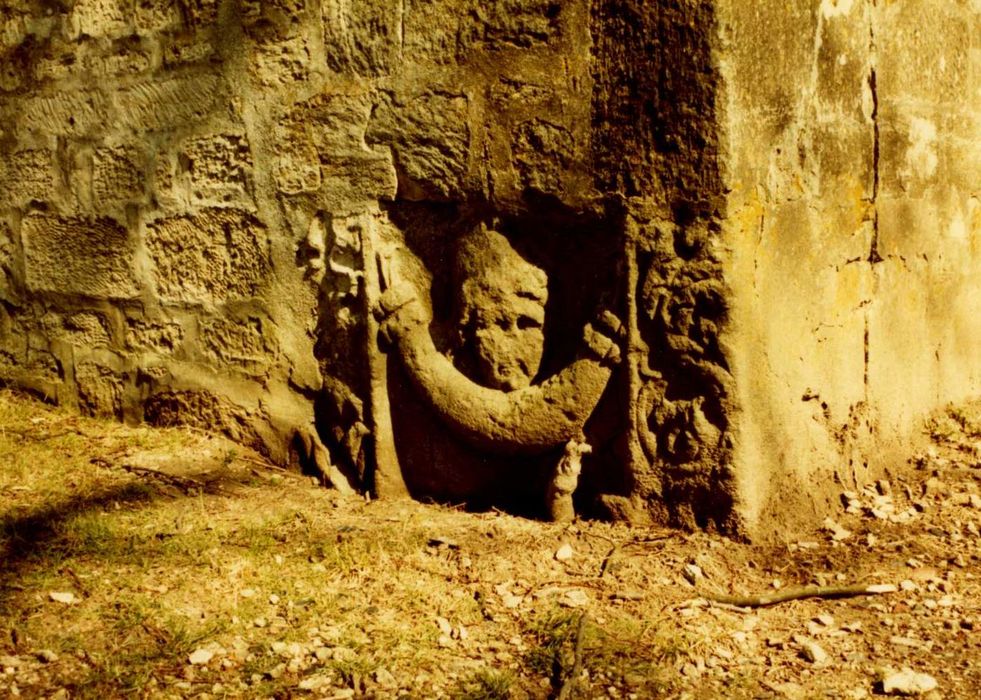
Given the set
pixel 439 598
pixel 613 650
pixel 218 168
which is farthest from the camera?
pixel 218 168

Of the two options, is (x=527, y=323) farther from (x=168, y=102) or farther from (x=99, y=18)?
(x=99, y=18)

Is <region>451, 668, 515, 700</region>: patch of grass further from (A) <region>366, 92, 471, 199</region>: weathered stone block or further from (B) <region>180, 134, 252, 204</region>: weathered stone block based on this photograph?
(B) <region>180, 134, 252, 204</region>: weathered stone block

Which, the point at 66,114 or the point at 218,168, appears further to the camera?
the point at 66,114

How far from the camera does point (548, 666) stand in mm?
2006

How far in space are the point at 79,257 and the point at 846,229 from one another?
251 centimetres

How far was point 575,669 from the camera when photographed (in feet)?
6.47

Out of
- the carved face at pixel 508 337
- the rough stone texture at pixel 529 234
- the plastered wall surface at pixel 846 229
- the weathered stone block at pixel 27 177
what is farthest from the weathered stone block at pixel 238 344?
the plastered wall surface at pixel 846 229

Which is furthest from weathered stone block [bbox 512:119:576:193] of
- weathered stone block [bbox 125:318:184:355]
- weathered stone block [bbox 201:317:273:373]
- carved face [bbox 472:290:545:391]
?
weathered stone block [bbox 125:318:184:355]

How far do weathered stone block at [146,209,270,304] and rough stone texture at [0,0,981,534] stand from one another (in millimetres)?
10

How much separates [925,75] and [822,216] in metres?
0.76

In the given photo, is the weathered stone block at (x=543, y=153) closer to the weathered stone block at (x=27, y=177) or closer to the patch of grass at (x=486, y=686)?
the patch of grass at (x=486, y=686)

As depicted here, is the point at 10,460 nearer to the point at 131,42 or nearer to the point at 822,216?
the point at 131,42

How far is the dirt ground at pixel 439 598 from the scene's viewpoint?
1.97 m

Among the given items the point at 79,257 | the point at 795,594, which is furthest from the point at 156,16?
the point at 795,594
